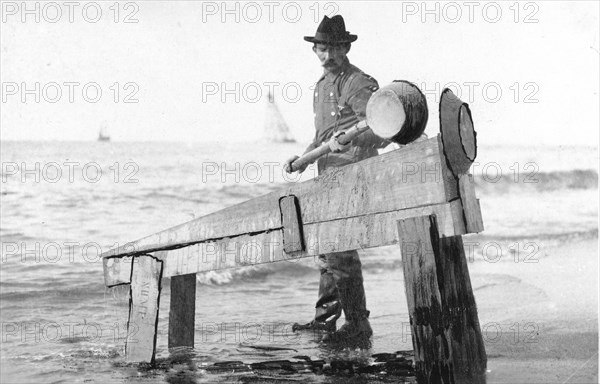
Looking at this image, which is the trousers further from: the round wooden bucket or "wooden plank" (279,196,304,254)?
the round wooden bucket

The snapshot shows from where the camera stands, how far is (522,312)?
675 cm

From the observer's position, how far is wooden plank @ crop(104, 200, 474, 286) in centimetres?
382

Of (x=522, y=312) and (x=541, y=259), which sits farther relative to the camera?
(x=541, y=259)

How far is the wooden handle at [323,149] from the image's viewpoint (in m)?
4.41

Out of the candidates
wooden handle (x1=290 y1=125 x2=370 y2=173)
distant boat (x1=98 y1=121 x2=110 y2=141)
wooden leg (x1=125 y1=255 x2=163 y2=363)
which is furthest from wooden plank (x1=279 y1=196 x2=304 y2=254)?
distant boat (x1=98 y1=121 x2=110 y2=141)

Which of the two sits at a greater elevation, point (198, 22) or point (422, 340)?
point (198, 22)

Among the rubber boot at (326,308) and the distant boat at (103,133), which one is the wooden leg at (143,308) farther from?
the distant boat at (103,133)

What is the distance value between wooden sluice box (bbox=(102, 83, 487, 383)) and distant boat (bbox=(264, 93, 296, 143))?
16.5ft

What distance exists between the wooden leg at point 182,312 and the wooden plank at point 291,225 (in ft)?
4.59

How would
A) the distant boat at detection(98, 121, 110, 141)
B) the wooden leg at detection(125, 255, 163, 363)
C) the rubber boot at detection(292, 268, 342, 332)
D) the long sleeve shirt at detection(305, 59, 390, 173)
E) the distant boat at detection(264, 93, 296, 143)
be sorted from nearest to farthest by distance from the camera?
1. the wooden leg at detection(125, 255, 163, 363)
2. the long sleeve shirt at detection(305, 59, 390, 173)
3. the rubber boot at detection(292, 268, 342, 332)
4. the distant boat at detection(98, 121, 110, 141)
5. the distant boat at detection(264, 93, 296, 143)

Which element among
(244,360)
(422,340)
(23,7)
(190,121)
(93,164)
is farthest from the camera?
(93,164)

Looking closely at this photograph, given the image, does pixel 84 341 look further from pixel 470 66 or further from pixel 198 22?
pixel 470 66

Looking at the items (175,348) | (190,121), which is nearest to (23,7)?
(190,121)

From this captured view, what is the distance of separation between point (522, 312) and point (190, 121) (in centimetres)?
472
